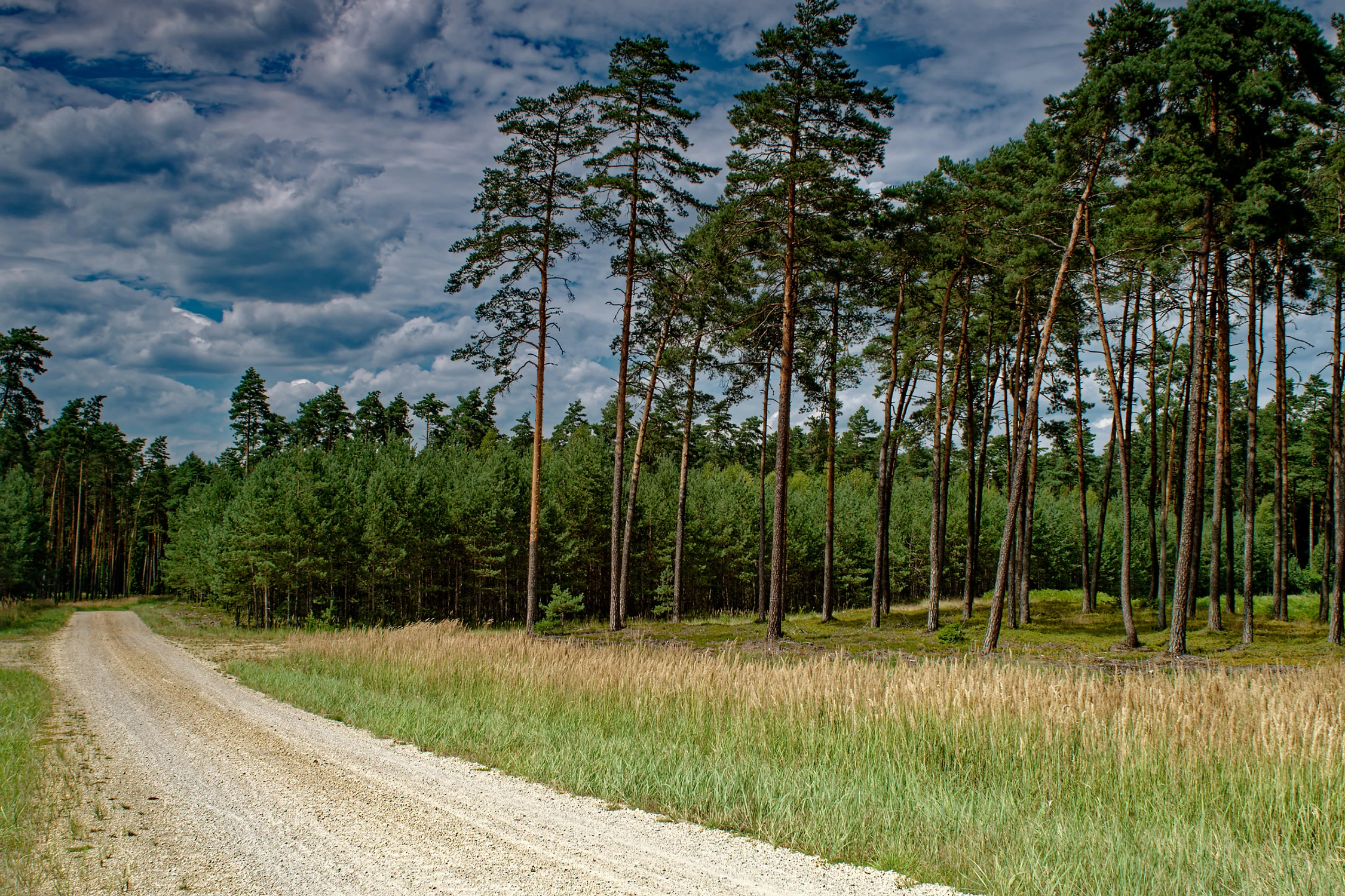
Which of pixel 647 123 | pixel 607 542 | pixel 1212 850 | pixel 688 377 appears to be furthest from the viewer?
pixel 607 542

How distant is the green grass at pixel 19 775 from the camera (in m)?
4.47

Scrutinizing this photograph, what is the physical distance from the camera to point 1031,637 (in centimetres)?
2119

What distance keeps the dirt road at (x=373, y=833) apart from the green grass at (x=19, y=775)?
46 cm

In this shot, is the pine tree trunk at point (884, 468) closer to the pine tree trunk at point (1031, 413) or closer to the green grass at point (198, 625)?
the pine tree trunk at point (1031, 413)

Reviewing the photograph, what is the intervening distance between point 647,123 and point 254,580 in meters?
27.3

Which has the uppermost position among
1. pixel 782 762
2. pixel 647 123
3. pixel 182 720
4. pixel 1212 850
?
pixel 647 123

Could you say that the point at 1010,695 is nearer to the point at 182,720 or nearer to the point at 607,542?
the point at 182,720

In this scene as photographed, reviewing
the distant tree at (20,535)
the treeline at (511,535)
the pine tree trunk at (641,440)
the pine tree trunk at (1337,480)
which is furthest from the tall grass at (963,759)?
the distant tree at (20,535)

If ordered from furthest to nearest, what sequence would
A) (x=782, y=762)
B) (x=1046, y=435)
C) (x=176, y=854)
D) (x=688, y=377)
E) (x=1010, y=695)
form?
(x=1046, y=435) → (x=688, y=377) → (x=1010, y=695) → (x=782, y=762) → (x=176, y=854)

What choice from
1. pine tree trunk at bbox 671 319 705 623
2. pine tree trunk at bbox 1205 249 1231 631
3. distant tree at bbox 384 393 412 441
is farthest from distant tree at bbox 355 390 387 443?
pine tree trunk at bbox 1205 249 1231 631

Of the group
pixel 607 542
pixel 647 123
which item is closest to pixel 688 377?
pixel 647 123

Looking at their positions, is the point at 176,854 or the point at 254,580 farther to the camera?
the point at 254,580

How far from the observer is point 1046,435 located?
2858 centimetres

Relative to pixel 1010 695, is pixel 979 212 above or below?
above
